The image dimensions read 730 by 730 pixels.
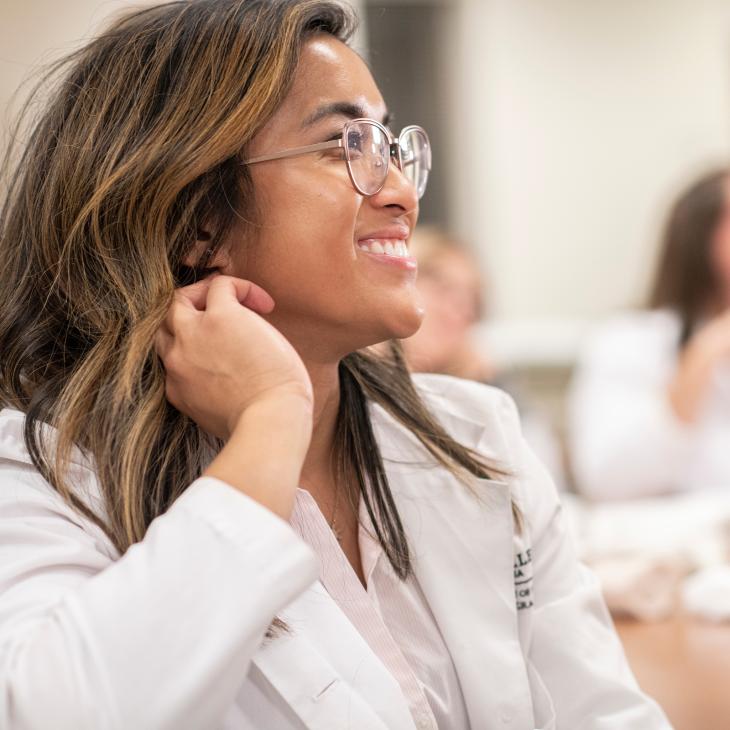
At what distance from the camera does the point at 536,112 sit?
4625 mm

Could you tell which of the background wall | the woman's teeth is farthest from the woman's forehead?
the background wall

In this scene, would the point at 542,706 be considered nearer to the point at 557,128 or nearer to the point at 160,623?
the point at 160,623

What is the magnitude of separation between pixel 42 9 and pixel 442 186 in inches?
81.4

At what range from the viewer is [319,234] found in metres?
1.40

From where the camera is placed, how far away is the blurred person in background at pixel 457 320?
11.9 ft

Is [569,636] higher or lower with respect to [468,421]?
lower

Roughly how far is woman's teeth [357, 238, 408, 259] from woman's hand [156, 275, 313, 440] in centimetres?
21

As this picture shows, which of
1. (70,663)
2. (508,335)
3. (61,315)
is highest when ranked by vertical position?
(61,315)

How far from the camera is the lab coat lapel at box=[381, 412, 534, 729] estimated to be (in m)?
1.41

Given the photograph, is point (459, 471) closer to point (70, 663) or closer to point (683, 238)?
point (70, 663)

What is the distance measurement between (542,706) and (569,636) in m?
0.11

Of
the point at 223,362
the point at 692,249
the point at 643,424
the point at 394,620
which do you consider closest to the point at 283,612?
the point at 394,620

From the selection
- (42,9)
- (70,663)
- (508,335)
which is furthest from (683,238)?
(70,663)

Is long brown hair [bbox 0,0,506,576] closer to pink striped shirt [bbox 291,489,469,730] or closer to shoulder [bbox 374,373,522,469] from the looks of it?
pink striped shirt [bbox 291,489,469,730]
